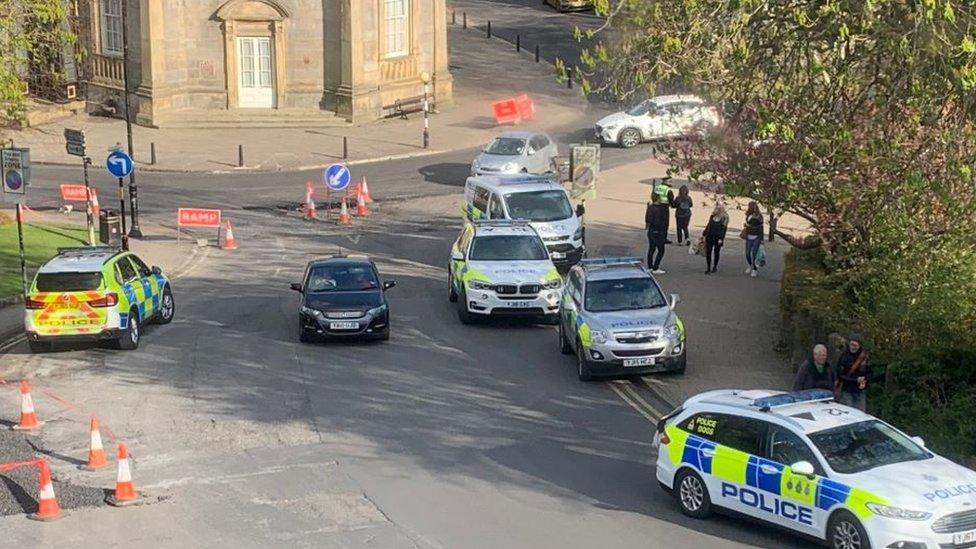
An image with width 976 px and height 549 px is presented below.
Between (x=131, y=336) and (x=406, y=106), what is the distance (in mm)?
27203

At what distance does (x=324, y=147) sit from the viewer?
4625 centimetres

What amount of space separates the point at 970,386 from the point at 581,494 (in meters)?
5.09

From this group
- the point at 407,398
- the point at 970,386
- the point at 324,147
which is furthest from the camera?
the point at 324,147

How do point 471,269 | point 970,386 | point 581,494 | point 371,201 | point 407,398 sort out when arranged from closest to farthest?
point 581,494 → point 970,386 → point 407,398 → point 471,269 → point 371,201

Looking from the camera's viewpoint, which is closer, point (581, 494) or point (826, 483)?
point (826, 483)

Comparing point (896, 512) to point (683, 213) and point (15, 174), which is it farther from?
point (15, 174)

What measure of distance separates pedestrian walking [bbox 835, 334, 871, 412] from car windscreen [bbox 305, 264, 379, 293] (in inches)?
387

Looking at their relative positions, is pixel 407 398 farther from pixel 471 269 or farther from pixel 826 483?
pixel 826 483

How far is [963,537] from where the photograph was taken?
46.3 feet

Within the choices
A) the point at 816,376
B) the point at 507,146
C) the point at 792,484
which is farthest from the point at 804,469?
the point at 507,146

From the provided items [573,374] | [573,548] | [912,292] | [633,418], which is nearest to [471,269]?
[573,374]

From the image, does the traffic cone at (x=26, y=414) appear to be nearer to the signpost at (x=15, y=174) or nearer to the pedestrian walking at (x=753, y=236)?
the signpost at (x=15, y=174)

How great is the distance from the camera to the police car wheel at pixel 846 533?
14.4m

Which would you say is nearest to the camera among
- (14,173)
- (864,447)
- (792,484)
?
(792,484)
